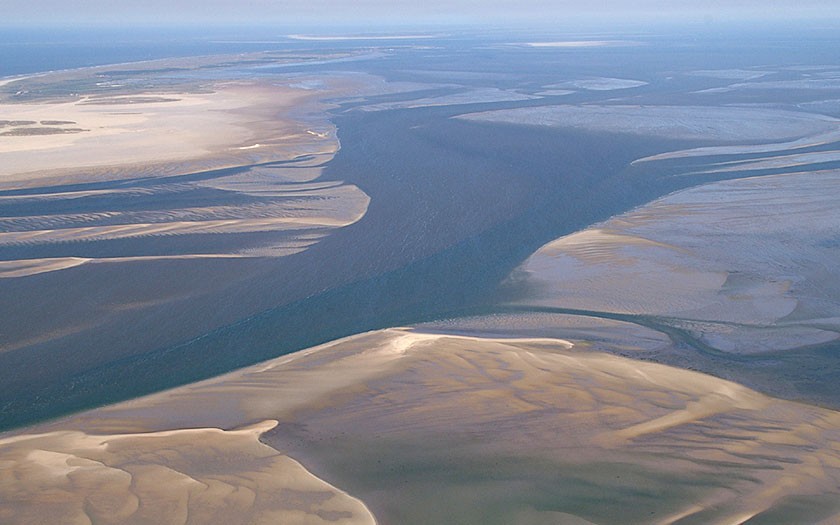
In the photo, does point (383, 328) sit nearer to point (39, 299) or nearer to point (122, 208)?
point (39, 299)

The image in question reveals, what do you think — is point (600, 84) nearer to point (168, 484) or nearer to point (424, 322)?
point (424, 322)

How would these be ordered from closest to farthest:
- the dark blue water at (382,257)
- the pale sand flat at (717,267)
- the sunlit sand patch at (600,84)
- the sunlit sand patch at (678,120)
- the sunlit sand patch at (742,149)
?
the dark blue water at (382,257) < the pale sand flat at (717,267) < the sunlit sand patch at (742,149) < the sunlit sand patch at (678,120) < the sunlit sand patch at (600,84)

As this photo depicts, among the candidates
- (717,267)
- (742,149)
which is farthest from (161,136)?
(717,267)

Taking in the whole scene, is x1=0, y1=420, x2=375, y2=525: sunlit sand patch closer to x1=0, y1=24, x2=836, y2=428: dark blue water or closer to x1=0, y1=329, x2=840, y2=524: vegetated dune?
x1=0, y1=329, x2=840, y2=524: vegetated dune

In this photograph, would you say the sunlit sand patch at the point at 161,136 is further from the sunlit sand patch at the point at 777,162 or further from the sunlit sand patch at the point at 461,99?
the sunlit sand patch at the point at 777,162

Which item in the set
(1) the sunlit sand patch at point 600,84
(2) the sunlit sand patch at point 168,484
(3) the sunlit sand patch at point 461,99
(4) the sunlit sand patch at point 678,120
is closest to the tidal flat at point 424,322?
(2) the sunlit sand patch at point 168,484

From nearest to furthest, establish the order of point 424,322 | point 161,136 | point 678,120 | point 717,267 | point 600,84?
1. point 424,322
2. point 717,267
3. point 161,136
4. point 678,120
5. point 600,84

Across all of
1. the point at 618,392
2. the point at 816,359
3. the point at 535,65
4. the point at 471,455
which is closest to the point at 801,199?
the point at 816,359
